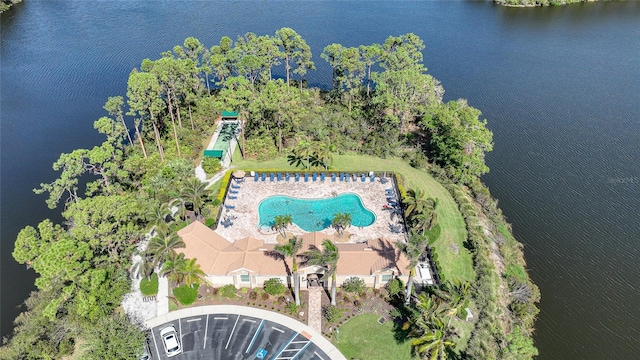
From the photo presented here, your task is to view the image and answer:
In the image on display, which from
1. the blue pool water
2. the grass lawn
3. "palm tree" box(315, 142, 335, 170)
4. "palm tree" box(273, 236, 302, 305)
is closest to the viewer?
"palm tree" box(273, 236, 302, 305)

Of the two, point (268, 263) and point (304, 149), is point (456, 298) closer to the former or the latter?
point (268, 263)

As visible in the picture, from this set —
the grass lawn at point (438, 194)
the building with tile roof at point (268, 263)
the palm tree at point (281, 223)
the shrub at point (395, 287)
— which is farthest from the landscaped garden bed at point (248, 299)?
the grass lawn at point (438, 194)

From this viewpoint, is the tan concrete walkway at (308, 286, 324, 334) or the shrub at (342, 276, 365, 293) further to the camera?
the shrub at (342, 276, 365, 293)

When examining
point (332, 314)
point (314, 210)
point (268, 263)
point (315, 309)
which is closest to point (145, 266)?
point (268, 263)

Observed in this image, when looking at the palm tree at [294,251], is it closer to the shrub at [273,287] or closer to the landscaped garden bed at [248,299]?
the landscaped garden bed at [248,299]

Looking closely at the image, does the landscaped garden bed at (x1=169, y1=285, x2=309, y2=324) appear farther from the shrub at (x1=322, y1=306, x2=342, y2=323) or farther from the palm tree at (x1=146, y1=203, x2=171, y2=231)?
the palm tree at (x1=146, y1=203, x2=171, y2=231)

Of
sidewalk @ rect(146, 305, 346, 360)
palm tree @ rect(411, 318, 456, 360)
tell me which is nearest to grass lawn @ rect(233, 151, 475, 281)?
palm tree @ rect(411, 318, 456, 360)

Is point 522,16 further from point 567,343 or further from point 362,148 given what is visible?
point 567,343

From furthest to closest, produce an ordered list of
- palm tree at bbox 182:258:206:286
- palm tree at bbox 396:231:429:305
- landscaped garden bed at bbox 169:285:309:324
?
1. landscaped garden bed at bbox 169:285:309:324
2. palm tree at bbox 182:258:206:286
3. palm tree at bbox 396:231:429:305
